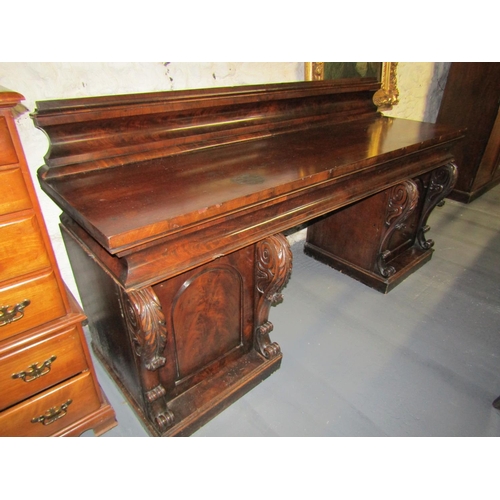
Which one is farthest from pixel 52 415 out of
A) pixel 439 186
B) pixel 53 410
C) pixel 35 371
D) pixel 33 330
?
pixel 439 186

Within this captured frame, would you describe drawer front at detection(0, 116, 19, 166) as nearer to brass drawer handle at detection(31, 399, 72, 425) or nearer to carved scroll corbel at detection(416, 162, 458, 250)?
brass drawer handle at detection(31, 399, 72, 425)

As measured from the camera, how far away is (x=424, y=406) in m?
1.62

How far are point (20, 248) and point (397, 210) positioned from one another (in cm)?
191

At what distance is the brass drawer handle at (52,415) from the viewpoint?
4.12 ft

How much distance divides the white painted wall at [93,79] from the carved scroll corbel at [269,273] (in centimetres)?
94

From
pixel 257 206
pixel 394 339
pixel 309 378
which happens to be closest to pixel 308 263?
pixel 394 339

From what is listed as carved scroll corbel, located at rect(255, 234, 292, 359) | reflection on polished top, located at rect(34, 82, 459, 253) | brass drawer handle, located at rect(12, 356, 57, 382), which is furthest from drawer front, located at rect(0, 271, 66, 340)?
carved scroll corbel, located at rect(255, 234, 292, 359)

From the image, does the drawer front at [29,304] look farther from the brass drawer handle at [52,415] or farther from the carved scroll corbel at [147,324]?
the brass drawer handle at [52,415]

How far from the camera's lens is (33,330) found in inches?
44.5

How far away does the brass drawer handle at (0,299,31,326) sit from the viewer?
1034mm

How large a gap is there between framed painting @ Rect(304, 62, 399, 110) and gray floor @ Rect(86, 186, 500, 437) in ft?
4.26

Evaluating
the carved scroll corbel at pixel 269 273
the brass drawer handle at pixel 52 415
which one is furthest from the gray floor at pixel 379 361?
the carved scroll corbel at pixel 269 273

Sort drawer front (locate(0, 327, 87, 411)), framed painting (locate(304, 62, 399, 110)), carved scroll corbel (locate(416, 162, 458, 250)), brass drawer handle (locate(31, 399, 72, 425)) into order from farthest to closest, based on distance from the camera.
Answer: carved scroll corbel (locate(416, 162, 458, 250)) < framed painting (locate(304, 62, 399, 110)) < brass drawer handle (locate(31, 399, 72, 425)) < drawer front (locate(0, 327, 87, 411))

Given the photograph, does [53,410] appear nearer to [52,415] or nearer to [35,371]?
[52,415]
